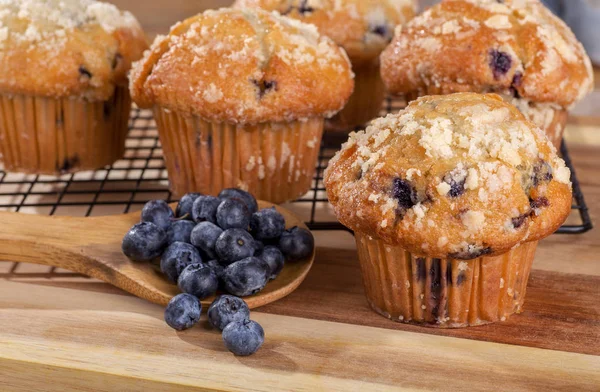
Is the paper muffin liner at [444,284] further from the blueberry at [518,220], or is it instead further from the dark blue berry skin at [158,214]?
the dark blue berry skin at [158,214]

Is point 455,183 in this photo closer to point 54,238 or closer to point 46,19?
point 54,238

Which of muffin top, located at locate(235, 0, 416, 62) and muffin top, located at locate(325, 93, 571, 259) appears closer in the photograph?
muffin top, located at locate(325, 93, 571, 259)

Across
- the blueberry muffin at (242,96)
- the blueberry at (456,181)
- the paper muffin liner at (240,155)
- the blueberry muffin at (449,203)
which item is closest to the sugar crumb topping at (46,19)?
the blueberry muffin at (242,96)

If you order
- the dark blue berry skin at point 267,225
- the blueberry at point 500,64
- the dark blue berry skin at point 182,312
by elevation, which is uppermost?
the blueberry at point 500,64

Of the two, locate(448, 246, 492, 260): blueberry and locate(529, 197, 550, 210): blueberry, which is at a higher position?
locate(529, 197, 550, 210): blueberry

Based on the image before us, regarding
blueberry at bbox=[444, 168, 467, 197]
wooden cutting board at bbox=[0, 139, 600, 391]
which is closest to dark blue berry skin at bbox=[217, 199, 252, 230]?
wooden cutting board at bbox=[0, 139, 600, 391]

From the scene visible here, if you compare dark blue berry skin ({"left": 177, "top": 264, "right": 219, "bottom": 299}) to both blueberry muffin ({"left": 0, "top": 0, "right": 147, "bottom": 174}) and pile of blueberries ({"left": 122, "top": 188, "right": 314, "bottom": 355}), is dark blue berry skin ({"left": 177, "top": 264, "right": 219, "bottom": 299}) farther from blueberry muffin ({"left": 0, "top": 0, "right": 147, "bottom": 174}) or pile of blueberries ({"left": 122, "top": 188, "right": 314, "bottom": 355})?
blueberry muffin ({"left": 0, "top": 0, "right": 147, "bottom": 174})

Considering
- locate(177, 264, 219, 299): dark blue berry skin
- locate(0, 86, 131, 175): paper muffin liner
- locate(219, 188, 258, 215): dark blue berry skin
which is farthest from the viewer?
locate(0, 86, 131, 175): paper muffin liner
